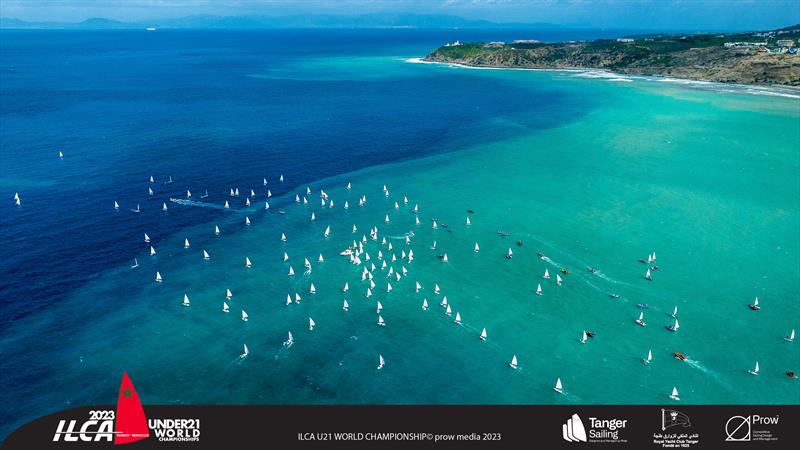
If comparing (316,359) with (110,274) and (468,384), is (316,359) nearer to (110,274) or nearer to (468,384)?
(468,384)

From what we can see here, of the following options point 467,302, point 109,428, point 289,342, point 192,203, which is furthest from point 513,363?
point 192,203

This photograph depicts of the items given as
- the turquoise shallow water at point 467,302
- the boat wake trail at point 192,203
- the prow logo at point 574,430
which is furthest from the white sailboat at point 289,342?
the boat wake trail at point 192,203

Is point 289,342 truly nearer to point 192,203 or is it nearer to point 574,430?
point 574,430

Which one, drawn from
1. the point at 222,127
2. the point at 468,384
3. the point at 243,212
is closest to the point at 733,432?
the point at 468,384

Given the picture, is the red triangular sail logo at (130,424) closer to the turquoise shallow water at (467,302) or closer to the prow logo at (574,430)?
the prow logo at (574,430)

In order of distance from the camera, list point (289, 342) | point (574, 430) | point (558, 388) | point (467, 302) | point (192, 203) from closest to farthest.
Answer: point (574, 430) → point (558, 388) → point (289, 342) → point (467, 302) → point (192, 203)

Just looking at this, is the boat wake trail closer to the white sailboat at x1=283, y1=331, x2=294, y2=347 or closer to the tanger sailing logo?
the white sailboat at x1=283, y1=331, x2=294, y2=347
